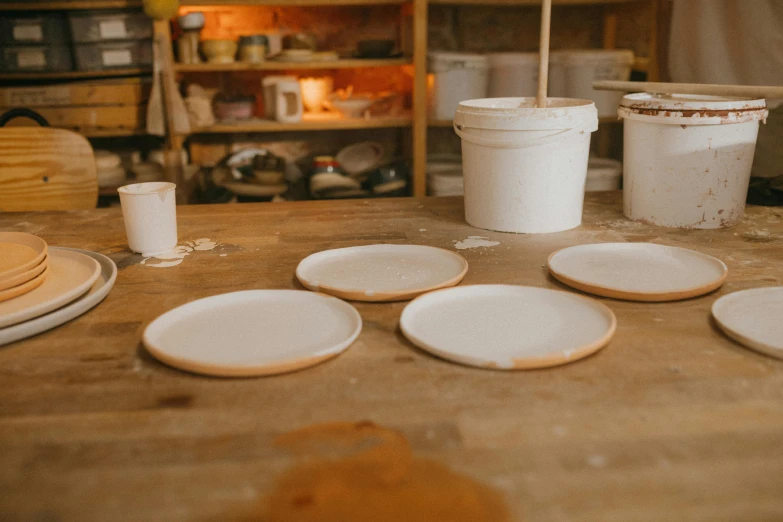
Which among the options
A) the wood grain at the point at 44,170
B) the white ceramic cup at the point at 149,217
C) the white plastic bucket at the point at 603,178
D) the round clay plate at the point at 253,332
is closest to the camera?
the round clay plate at the point at 253,332

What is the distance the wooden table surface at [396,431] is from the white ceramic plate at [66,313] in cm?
1

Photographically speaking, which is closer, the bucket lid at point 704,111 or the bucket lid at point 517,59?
the bucket lid at point 704,111

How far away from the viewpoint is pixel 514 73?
2.96 meters

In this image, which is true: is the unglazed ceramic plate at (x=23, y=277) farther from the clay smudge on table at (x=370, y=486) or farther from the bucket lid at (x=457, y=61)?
the bucket lid at (x=457, y=61)

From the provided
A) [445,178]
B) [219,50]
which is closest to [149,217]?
[445,178]

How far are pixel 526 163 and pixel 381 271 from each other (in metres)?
0.44

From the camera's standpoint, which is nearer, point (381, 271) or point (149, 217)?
Result: point (381, 271)

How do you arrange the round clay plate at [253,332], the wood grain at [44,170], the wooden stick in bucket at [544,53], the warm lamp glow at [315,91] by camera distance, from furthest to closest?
the warm lamp glow at [315,91], the wood grain at [44,170], the wooden stick in bucket at [544,53], the round clay plate at [253,332]

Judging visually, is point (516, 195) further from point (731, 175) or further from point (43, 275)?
point (43, 275)

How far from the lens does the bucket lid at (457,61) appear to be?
9.57ft

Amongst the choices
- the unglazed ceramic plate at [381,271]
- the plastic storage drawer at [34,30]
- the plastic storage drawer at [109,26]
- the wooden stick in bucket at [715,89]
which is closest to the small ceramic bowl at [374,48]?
the plastic storage drawer at [109,26]

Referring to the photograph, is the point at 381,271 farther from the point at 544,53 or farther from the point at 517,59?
the point at 517,59

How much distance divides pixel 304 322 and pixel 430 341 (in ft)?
0.62

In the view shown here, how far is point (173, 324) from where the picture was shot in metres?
0.88
